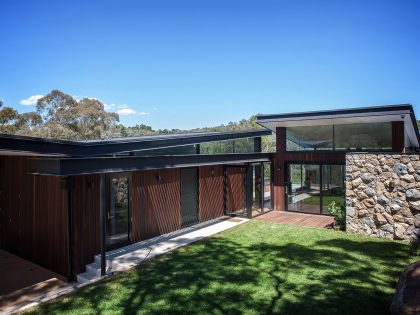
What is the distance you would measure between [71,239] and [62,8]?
39.6 ft

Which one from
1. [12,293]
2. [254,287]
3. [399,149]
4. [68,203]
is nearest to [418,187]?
[399,149]

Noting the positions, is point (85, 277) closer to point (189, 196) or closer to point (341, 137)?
point (189, 196)

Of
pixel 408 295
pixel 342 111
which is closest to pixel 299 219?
pixel 342 111

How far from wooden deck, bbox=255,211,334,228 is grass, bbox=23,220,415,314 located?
7.53 feet

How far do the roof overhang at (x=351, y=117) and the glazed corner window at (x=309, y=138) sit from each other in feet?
0.94

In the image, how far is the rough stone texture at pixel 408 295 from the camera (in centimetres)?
434

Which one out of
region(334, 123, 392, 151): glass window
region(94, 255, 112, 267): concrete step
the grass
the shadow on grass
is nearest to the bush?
the grass

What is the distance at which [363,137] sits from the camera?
12.0 m

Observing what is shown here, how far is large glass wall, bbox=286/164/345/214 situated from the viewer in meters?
12.5

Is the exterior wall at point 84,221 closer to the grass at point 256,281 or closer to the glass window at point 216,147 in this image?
the grass at point 256,281

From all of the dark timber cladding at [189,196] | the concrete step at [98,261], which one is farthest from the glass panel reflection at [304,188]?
the concrete step at [98,261]

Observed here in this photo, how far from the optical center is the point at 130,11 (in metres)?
14.7

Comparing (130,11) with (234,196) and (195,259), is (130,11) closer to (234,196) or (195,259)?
(234,196)

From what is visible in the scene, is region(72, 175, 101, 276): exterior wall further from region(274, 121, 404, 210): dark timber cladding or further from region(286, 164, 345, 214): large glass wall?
region(286, 164, 345, 214): large glass wall
